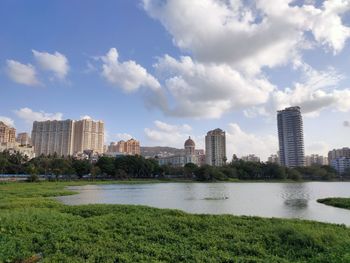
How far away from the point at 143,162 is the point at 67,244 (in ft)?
362

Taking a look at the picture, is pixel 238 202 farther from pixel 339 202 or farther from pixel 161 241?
pixel 161 241

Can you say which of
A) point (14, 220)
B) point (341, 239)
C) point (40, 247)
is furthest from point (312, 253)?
point (14, 220)

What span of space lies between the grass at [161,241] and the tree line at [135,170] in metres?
87.0

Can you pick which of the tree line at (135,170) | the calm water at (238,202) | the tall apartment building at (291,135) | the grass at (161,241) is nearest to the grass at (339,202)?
the calm water at (238,202)

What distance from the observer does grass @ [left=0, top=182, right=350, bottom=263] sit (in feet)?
34.4

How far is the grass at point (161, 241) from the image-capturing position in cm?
1048

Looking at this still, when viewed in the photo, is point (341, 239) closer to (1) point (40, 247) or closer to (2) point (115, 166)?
(1) point (40, 247)

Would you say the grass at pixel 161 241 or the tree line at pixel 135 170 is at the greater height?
the tree line at pixel 135 170

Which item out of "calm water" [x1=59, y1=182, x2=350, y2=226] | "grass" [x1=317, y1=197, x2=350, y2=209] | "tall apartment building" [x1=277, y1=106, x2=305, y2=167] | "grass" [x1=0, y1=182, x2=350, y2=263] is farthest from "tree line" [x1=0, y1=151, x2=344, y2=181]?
"grass" [x1=0, y1=182, x2=350, y2=263]

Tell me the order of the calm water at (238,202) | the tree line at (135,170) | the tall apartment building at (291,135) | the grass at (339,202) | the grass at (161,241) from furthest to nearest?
the tall apartment building at (291,135) → the tree line at (135,170) → the grass at (339,202) → the calm water at (238,202) → the grass at (161,241)

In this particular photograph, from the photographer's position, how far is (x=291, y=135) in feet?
592

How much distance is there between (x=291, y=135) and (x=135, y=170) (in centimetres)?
9733

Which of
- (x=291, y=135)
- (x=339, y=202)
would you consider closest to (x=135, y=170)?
(x=339, y=202)

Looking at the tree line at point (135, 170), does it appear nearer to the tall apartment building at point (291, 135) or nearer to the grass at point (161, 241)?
the tall apartment building at point (291, 135)
